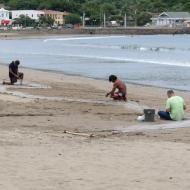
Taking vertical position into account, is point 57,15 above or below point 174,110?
above

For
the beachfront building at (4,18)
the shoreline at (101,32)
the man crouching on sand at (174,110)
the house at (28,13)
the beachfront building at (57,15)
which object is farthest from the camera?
the beachfront building at (4,18)

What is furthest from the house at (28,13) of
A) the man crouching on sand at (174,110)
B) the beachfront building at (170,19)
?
the man crouching on sand at (174,110)

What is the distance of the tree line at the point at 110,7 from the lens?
183m

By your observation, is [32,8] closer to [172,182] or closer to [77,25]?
[77,25]

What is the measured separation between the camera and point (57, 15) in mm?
181875

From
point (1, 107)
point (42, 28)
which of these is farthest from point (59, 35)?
point (1, 107)

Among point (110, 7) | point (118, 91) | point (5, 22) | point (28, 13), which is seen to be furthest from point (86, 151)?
point (5, 22)

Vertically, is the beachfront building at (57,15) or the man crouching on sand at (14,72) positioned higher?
the beachfront building at (57,15)

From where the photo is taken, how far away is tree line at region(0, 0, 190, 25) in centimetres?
18306

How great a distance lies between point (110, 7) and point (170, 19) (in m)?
19.4

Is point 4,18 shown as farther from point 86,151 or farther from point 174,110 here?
point 86,151

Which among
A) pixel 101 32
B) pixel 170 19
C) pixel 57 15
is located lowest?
pixel 101 32

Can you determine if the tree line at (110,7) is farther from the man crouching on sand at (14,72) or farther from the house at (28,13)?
the man crouching on sand at (14,72)

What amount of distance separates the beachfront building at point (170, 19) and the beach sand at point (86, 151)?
165 m
